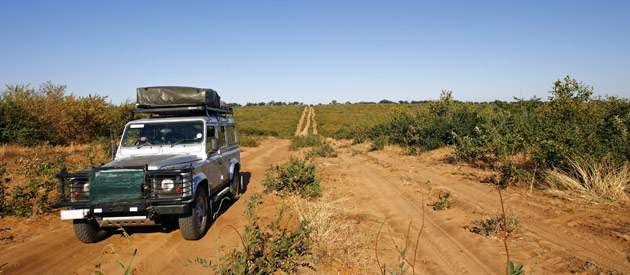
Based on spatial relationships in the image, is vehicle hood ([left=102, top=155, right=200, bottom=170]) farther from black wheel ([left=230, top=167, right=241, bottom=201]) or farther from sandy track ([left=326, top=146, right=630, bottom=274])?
sandy track ([left=326, top=146, right=630, bottom=274])

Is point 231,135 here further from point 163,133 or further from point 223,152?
point 163,133

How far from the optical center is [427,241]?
4.98 meters

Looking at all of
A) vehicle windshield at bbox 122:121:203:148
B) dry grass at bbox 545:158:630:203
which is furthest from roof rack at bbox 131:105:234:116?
dry grass at bbox 545:158:630:203

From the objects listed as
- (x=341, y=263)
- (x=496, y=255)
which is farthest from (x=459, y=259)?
(x=341, y=263)

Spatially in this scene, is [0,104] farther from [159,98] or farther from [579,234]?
[579,234]

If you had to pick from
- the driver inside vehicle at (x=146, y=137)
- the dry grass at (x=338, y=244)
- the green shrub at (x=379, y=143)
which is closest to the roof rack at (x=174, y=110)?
the driver inside vehicle at (x=146, y=137)

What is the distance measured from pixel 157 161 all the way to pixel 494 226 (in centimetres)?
534

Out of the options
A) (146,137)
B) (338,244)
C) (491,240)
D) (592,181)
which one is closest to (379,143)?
(592,181)

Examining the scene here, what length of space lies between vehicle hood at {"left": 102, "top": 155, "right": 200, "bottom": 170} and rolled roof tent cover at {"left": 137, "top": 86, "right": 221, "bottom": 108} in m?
1.33

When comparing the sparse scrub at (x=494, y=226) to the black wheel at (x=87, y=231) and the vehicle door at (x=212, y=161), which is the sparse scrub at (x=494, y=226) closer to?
the vehicle door at (x=212, y=161)

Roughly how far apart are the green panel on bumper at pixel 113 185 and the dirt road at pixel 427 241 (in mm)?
831

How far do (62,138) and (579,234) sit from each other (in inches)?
824

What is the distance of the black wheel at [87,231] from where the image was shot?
4.75 m

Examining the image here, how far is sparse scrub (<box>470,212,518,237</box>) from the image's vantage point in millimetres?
4980
